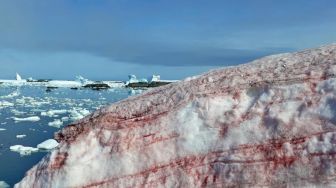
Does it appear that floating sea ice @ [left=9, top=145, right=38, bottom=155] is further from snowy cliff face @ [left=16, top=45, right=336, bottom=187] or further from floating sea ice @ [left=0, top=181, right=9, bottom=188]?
snowy cliff face @ [left=16, top=45, right=336, bottom=187]

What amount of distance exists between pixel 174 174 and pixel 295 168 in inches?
41.2

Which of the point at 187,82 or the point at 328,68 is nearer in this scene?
the point at 328,68

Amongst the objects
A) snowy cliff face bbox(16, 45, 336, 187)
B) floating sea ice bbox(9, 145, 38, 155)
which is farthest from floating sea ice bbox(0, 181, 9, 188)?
snowy cliff face bbox(16, 45, 336, 187)

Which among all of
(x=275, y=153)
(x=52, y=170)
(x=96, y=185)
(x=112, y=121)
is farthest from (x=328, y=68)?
(x=52, y=170)

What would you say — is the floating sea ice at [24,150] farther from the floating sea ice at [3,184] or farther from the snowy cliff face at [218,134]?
the snowy cliff face at [218,134]

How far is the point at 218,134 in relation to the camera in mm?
4379

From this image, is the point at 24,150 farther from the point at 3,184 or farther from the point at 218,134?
the point at 218,134

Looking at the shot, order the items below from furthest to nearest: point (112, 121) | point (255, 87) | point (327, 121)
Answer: point (112, 121) < point (255, 87) < point (327, 121)

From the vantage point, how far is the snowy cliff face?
4102 millimetres

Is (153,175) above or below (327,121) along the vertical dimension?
below

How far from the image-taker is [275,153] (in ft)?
13.6

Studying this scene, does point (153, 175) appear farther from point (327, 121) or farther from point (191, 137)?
point (327, 121)

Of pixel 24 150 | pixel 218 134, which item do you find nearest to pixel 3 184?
pixel 24 150

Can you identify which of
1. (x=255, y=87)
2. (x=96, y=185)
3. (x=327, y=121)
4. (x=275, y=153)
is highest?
(x=255, y=87)
